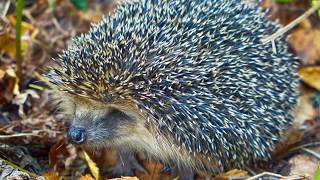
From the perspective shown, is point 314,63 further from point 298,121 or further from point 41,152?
point 41,152

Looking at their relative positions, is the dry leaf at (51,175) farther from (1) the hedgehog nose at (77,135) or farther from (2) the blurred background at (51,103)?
(1) the hedgehog nose at (77,135)

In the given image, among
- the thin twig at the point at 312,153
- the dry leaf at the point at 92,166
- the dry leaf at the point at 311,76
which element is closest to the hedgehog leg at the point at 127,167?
the dry leaf at the point at 92,166

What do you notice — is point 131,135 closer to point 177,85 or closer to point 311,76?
point 177,85

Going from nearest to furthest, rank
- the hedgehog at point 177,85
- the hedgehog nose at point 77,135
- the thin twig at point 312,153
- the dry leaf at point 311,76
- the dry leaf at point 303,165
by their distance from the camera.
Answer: the hedgehog at point 177,85 < the hedgehog nose at point 77,135 < the dry leaf at point 303,165 < the thin twig at point 312,153 < the dry leaf at point 311,76

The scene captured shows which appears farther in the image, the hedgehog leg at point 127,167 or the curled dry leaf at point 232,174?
the hedgehog leg at point 127,167

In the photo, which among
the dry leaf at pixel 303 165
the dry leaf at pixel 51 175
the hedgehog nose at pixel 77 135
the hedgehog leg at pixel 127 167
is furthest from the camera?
the dry leaf at pixel 303 165

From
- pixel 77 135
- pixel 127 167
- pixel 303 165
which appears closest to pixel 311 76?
pixel 303 165

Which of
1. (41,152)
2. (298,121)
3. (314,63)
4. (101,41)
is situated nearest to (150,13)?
(101,41)
